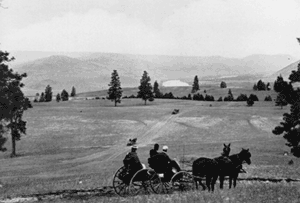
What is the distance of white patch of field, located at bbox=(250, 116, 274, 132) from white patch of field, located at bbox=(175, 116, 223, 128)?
7464 mm

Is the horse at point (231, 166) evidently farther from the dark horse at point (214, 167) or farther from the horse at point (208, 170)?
the horse at point (208, 170)

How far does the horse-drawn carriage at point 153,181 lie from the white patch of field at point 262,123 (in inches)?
2511

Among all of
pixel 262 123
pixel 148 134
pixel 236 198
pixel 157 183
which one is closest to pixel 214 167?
pixel 157 183

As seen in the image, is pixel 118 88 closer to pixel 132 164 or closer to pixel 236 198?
pixel 132 164

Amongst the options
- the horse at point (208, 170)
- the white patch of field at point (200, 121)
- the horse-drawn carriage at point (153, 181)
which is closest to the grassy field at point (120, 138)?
the white patch of field at point (200, 121)

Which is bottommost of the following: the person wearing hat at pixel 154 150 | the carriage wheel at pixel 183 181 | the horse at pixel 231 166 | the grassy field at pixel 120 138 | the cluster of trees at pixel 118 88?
the grassy field at pixel 120 138

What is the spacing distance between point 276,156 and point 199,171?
37203mm

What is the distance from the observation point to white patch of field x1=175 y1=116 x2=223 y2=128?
265ft

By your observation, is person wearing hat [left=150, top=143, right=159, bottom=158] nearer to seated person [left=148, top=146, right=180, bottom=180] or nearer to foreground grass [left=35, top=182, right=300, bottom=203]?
seated person [left=148, top=146, right=180, bottom=180]

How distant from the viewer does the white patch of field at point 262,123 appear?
78.2 m

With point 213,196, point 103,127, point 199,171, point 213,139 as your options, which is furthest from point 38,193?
point 103,127

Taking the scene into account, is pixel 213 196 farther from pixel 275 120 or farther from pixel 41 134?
pixel 275 120

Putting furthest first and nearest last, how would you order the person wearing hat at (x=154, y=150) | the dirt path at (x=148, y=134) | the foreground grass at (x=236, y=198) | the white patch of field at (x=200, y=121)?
1. the white patch of field at (x=200, y=121)
2. the dirt path at (x=148, y=134)
3. the person wearing hat at (x=154, y=150)
4. the foreground grass at (x=236, y=198)

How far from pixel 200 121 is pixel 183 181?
68239mm
